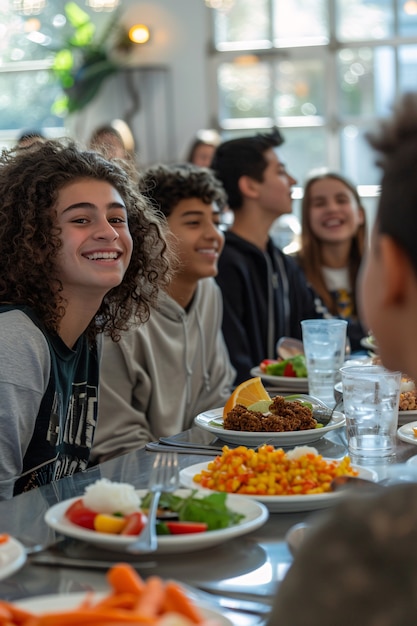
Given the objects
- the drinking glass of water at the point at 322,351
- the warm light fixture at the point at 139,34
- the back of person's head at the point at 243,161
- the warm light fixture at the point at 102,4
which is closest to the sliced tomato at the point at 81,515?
the drinking glass of water at the point at 322,351

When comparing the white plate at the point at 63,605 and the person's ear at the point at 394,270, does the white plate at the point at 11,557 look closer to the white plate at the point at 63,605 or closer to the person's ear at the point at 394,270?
the white plate at the point at 63,605

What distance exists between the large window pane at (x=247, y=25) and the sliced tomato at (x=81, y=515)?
6803mm

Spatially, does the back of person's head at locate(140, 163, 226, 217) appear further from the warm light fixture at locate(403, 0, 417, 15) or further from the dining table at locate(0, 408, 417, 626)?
the warm light fixture at locate(403, 0, 417, 15)

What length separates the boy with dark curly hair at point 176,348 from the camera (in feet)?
7.47

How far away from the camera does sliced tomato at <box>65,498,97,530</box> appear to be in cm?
111

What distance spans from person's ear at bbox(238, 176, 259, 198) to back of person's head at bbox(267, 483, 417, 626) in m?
3.23

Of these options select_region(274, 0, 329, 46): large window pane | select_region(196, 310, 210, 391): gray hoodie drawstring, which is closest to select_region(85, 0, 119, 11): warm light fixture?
select_region(274, 0, 329, 46): large window pane

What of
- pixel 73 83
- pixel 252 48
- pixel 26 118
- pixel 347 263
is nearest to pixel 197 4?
pixel 252 48

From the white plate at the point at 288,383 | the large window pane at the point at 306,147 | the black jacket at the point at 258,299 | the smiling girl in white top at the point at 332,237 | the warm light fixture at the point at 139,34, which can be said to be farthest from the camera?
the warm light fixture at the point at 139,34

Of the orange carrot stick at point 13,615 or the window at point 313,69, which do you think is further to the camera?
the window at point 313,69

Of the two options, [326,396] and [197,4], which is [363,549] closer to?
[326,396]

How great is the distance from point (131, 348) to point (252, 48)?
18.3ft

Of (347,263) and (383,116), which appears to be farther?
(347,263)

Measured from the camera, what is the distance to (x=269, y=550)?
1.10 m
